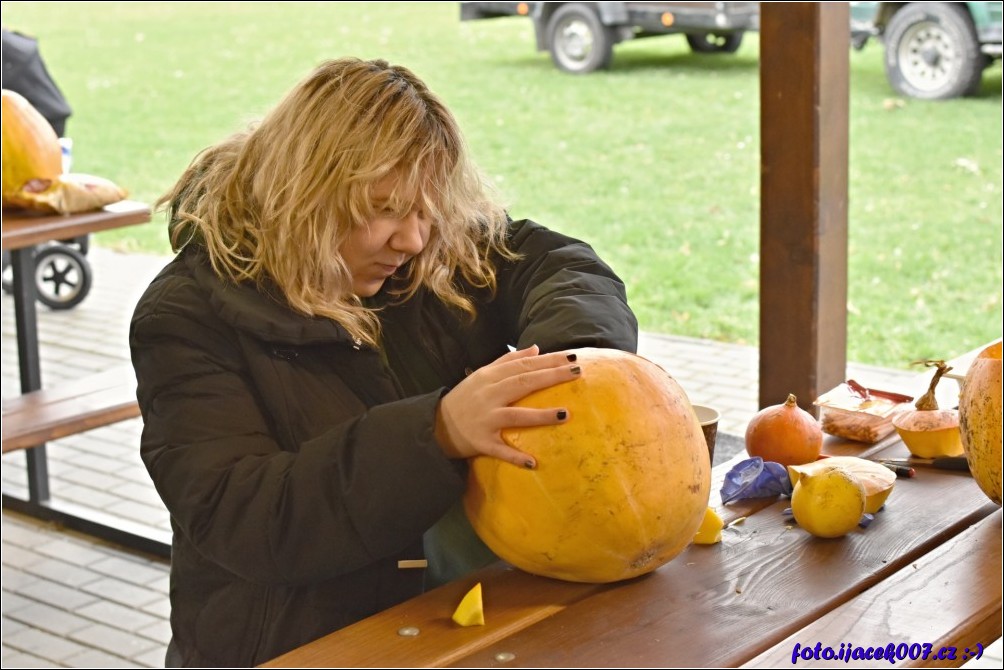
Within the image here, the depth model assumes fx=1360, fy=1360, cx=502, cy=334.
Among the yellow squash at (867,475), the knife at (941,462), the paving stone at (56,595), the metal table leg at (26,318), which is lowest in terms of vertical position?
the paving stone at (56,595)

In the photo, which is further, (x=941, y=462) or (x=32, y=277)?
(x=32, y=277)

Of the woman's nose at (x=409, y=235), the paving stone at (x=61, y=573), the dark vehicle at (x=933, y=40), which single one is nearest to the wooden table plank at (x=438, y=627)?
the woman's nose at (x=409, y=235)

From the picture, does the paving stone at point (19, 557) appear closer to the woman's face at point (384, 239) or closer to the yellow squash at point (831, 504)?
the woman's face at point (384, 239)

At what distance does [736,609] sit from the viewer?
5.24 ft

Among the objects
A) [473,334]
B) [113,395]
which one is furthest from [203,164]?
[113,395]

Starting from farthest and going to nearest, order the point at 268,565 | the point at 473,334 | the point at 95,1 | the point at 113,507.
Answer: the point at 95,1 < the point at 113,507 < the point at 473,334 < the point at 268,565

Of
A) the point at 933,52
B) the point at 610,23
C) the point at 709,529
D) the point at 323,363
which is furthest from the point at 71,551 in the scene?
the point at 610,23

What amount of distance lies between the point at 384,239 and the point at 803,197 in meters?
1.82

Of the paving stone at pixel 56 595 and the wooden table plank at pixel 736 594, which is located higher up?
the wooden table plank at pixel 736 594

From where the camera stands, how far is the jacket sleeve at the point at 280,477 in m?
1.59

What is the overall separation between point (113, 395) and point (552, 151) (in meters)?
7.29

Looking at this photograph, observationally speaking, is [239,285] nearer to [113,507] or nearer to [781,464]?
[781,464]

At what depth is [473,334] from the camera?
85.0 inches

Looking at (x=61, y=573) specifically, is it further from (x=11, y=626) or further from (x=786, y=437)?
(x=786, y=437)
